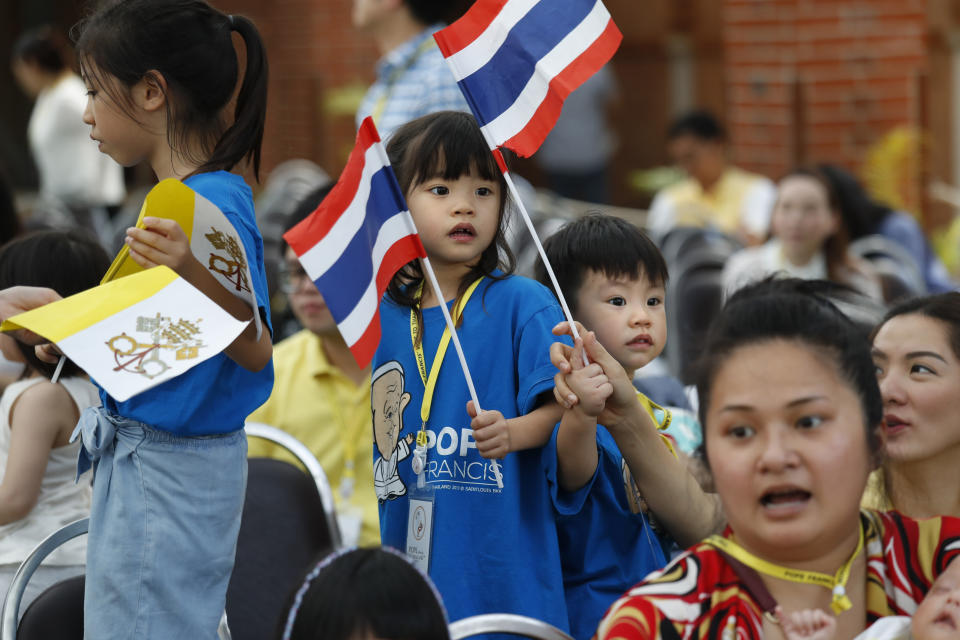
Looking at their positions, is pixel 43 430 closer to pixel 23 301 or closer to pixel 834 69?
pixel 23 301

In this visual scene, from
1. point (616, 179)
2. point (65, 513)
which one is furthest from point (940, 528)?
point (616, 179)

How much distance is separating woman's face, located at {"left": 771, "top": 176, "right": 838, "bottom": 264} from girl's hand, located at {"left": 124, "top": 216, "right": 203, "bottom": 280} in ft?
11.8

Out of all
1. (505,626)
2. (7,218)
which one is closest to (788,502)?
(505,626)

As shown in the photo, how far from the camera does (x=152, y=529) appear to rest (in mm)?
2146

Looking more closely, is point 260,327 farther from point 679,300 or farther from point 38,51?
point 38,51

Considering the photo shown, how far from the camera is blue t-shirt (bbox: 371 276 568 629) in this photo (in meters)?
2.20

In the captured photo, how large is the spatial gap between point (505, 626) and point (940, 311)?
1054 millimetres

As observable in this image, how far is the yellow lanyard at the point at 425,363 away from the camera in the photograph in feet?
7.44

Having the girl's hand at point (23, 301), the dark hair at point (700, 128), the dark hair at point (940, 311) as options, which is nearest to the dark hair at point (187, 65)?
the girl's hand at point (23, 301)

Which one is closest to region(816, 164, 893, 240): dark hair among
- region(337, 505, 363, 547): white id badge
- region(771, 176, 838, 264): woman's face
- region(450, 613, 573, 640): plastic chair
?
region(771, 176, 838, 264): woman's face

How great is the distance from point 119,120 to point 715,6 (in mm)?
8208

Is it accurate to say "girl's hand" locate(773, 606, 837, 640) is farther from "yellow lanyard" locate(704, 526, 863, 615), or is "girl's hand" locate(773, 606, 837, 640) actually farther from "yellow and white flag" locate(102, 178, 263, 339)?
"yellow and white flag" locate(102, 178, 263, 339)

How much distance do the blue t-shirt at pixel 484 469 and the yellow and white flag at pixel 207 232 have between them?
0.34 m

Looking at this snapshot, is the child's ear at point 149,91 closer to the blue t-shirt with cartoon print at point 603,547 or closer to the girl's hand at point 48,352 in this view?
the girl's hand at point 48,352
